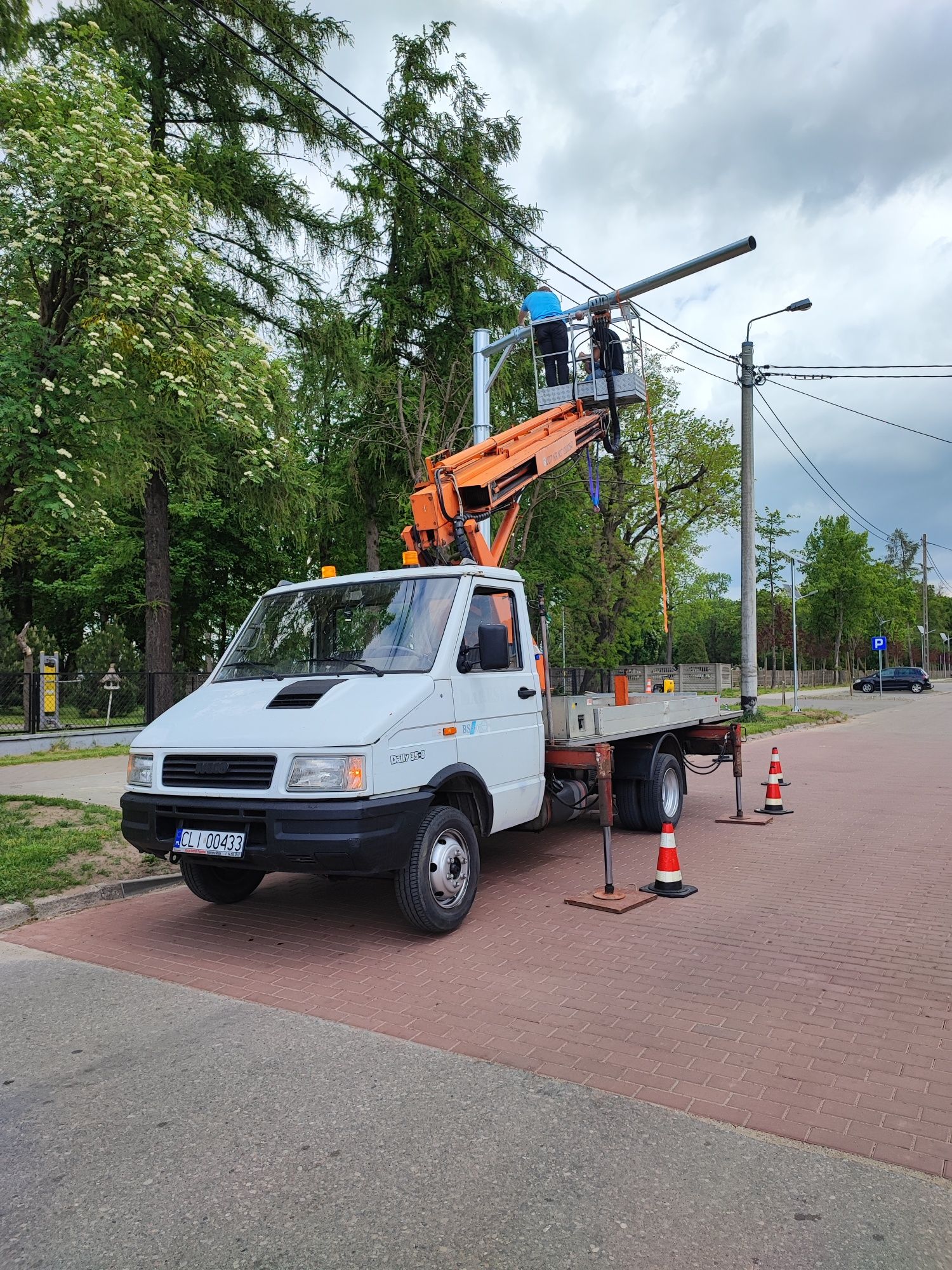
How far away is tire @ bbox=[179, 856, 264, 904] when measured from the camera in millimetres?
6648

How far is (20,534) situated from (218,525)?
18.2 feet

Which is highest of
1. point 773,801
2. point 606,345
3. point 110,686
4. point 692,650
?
point 606,345

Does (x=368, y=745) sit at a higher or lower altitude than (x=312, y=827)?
higher

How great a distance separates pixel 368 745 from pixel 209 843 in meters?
1.19

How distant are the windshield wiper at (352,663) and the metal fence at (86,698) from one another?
11137 millimetres

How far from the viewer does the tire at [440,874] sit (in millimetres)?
5578

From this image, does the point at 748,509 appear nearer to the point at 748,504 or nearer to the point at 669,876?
the point at 748,504

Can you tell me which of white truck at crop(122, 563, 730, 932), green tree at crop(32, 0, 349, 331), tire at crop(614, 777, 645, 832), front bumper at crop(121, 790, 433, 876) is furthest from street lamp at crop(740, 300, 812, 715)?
front bumper at crop(121, 790, 433, 876)

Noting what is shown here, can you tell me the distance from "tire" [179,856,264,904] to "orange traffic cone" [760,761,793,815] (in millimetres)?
6387

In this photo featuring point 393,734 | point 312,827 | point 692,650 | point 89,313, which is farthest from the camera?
point 692,650

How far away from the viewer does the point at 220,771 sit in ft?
18.1

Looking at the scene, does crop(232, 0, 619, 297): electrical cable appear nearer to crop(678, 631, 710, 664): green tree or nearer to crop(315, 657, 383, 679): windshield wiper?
crop(315, 657, 383, 679): windshield wiper

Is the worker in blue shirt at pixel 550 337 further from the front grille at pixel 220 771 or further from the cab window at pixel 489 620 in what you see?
the front grille at pixel 220 771

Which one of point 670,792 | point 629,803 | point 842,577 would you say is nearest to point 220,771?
point 629,803
